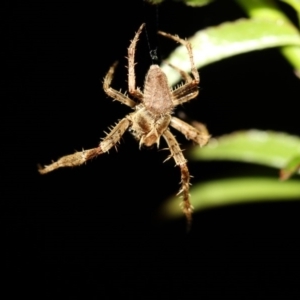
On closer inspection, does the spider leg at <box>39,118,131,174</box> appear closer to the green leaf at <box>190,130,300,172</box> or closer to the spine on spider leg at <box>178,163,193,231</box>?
the spine on spider leg at <box>178,163,193,231</box>

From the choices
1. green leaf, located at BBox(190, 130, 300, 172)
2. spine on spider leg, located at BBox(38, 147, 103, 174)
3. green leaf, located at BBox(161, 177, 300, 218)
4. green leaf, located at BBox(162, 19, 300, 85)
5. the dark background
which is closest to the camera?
green leaf, located at BBox(162, 19, 300, 85)

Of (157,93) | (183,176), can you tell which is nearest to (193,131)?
Result: (183,176)

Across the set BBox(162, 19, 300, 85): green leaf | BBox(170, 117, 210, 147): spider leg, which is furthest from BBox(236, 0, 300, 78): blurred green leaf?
BBox(170, 117, 210, 147): spider leg

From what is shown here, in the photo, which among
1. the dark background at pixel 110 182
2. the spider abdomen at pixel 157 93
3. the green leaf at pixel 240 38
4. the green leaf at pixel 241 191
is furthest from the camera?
the dark background at pixel 110 182

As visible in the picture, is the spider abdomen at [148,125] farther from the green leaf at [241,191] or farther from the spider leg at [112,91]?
the green leaf at [241,191]

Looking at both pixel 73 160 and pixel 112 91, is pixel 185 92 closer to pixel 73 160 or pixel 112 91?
pixel 112 91

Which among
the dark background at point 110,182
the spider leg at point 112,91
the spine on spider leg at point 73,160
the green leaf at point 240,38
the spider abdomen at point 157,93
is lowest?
the green leaf at point 240,38

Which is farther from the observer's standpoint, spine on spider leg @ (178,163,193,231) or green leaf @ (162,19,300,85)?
spine on spider leg @ (178,163,193,231)

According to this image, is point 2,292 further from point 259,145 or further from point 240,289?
point 259,145

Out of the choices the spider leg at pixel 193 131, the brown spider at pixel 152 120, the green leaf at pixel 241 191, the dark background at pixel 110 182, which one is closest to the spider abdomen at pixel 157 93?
the brown spider at pixel 152 120
